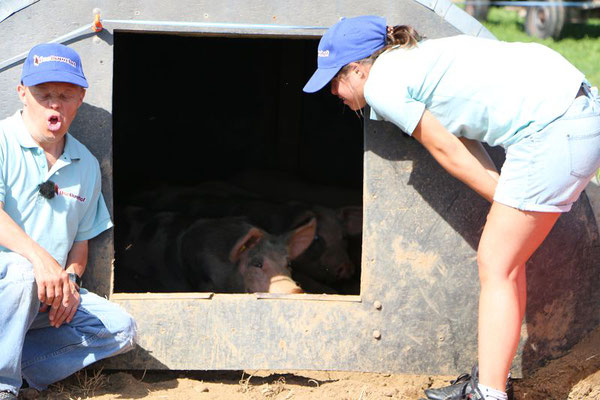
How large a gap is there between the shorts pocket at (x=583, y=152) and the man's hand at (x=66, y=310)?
7.44ft

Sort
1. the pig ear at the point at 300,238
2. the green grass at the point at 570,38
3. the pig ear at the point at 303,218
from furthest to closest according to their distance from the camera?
1. the green grass at the point at 570,38
2. the pig ear at the point at 303,218
3. the pig ear at the point at 300,238

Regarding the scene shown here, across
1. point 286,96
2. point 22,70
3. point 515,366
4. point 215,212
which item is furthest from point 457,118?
point 286,96

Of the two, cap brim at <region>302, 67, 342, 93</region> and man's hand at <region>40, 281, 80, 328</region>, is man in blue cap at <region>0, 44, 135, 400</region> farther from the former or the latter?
cap brim at <region>302, 67, 342, 93</region>

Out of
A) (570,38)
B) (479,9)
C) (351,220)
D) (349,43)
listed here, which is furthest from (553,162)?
(479,9)

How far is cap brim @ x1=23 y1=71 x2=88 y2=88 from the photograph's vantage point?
368 centimetres

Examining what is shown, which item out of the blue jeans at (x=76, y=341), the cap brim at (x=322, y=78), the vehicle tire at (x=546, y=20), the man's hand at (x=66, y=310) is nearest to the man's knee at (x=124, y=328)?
the blue jeans at (x=76, y=341)

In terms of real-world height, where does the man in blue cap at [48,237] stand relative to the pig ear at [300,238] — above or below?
above

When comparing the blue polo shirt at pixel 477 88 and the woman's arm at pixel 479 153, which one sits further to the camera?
the woman's arm at pixel 479 153

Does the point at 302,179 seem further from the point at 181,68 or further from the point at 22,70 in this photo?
the point at 22,70

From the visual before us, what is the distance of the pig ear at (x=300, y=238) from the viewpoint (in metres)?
5.55

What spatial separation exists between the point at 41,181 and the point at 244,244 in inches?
71.4

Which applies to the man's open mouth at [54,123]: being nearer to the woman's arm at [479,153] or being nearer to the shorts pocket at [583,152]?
the woman's arm at [479,153]

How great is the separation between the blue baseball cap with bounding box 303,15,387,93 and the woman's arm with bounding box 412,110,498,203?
0.39 meters

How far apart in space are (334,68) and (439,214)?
110 centimetres
